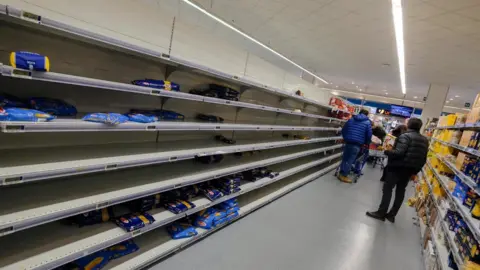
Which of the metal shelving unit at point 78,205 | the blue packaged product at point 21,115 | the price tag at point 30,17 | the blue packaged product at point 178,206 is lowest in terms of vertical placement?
the blue packaged product at point 178,206

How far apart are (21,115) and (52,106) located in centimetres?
37

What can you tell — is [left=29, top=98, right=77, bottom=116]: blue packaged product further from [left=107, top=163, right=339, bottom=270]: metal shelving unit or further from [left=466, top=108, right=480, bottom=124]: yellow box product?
[left=466, top=108, right=480, bottom=124]: yellow box product

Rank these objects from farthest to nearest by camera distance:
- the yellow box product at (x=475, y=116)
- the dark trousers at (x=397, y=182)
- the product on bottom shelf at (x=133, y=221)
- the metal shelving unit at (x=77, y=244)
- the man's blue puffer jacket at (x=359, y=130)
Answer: the man's blue puffer jacket at (x=359, y=130) < the dark trousers at (x=397, y=182) < the yellow box product at (x=475, y=116) < the product on bottom shelf at (x=133, y=221) < the metal shelving unit at (x=77, y=244)

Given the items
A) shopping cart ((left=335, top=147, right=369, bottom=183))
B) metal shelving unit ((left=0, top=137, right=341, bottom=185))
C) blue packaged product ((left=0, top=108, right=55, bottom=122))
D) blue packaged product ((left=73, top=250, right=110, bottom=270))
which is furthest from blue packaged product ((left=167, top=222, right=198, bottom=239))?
shopping cart ((left=335, top=147, right=369, bottom=183))

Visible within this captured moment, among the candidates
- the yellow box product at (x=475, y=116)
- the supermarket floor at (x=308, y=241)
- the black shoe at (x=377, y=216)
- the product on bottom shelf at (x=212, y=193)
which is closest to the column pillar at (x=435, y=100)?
the supermarket floor at (x=308, y=241)

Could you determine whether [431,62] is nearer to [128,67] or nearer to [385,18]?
[385,18]

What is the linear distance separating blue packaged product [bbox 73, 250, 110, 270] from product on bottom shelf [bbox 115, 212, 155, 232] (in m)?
0.24

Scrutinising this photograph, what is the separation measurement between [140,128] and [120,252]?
105 centimetres

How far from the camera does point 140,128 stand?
5.82 ft

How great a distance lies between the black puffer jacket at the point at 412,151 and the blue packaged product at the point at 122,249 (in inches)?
145

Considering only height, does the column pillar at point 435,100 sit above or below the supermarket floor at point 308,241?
above

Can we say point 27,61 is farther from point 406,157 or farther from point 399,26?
point 399,26

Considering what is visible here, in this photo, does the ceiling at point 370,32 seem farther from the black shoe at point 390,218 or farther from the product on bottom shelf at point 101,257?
the product on bottom shelf at point 101,257

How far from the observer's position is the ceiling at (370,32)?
4.17 m
